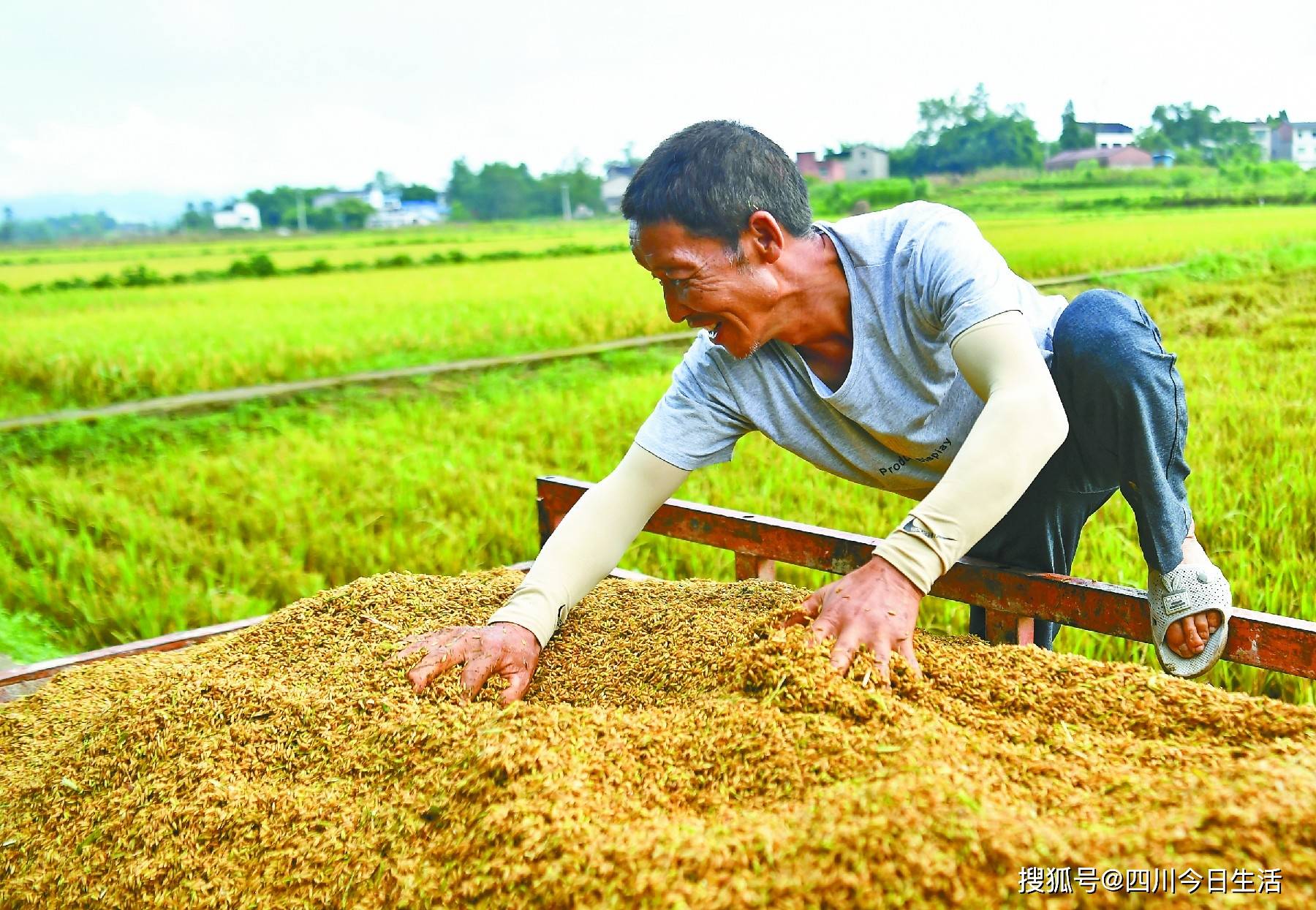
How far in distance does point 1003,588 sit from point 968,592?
0.22 ft

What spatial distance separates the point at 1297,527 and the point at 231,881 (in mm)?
2776

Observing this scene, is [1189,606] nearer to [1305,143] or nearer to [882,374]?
[882,374]

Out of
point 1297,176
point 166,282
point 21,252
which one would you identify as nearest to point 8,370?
point 166,282

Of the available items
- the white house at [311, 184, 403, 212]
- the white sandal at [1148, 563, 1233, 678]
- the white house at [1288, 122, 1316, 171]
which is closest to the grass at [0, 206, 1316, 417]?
the white house at [1288, 122, 1316, 171]

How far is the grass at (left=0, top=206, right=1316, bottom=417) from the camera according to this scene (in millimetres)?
6652

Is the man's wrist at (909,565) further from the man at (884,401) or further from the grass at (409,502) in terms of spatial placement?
the grass at (409,502)

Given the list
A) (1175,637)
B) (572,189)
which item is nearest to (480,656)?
(1175,637)

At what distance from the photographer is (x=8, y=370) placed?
23.1 ft

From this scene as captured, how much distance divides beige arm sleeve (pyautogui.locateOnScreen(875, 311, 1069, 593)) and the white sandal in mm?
326

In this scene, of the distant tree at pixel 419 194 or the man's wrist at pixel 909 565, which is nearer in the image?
the man's wrist at pixel 909 565

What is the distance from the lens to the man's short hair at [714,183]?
1.47m

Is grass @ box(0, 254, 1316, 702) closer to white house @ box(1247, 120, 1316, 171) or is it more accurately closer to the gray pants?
the gray pants

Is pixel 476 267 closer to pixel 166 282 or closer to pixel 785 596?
pixel 166 282

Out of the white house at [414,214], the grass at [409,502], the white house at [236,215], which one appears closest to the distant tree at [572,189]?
the white house at [414,214]
